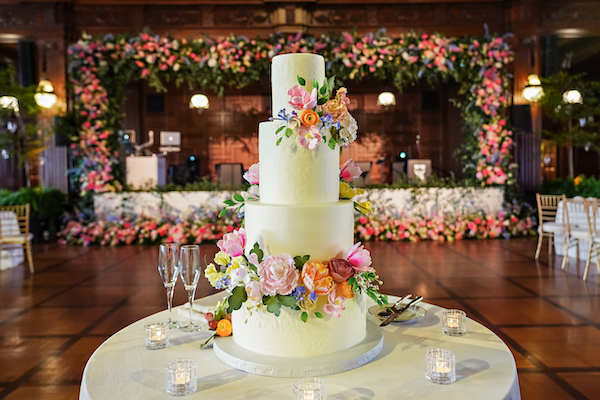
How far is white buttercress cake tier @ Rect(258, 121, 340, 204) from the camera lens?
1641 mm

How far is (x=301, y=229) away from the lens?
1583 mm

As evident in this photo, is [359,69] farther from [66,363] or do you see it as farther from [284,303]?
[284,303]

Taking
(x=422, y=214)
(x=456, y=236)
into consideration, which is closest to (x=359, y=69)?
(x=422, y=214)

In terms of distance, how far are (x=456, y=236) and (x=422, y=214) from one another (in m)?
0.63

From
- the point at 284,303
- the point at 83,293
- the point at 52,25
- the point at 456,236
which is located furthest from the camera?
the point at 52,25

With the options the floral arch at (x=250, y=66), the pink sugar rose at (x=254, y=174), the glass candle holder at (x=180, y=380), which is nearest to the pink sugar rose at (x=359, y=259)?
the pink sugar rose at (x=254, y=174)

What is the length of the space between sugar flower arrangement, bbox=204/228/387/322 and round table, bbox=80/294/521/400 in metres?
0.21

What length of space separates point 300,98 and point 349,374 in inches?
34.0

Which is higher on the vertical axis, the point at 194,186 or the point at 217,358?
the point at 194,186

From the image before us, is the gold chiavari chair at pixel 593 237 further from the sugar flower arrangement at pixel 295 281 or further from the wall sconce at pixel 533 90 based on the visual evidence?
the sugar flower arrangement at pixel 295 281

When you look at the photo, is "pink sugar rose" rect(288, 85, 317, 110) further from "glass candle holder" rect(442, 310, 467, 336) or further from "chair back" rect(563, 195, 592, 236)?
"chair back" rect(563, 195, 592, 236)

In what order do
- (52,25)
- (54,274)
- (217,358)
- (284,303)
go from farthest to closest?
(52,25) < (54,274) < (217,358) < (284,303)

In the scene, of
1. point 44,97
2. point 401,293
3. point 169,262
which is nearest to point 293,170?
point 169,262

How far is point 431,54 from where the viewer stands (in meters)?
7.99
